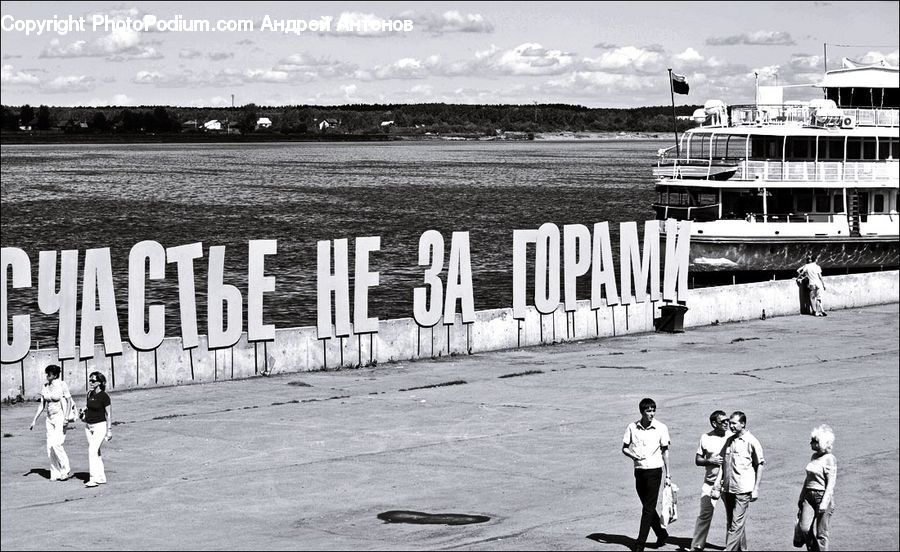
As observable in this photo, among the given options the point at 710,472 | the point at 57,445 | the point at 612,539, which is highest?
the point at 710,472

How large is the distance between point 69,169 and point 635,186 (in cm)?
8373

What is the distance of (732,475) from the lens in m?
14.2

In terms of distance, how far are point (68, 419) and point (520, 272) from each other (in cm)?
1600

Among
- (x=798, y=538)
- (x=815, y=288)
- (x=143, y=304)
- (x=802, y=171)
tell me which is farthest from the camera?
(x=802, y=171)

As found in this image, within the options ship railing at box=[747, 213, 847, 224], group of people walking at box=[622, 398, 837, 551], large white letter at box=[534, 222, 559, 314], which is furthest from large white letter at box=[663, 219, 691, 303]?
group of people walking at box=[622, 398, 837, 551]

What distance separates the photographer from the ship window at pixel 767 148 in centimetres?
5378

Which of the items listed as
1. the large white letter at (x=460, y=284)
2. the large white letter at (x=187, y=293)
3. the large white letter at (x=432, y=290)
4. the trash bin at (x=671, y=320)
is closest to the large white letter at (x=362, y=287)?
the large white letter at (x=432, y=290)

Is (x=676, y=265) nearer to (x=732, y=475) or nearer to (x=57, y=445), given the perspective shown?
(x=57, y=445)

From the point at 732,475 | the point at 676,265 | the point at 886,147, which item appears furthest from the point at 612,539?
the point at 886,147

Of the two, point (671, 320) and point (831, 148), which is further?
point (831, 148)

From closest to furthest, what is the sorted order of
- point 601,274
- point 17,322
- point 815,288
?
point 17,322 < point 601,274 < point 815,288

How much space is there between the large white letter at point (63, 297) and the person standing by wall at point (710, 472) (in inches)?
565

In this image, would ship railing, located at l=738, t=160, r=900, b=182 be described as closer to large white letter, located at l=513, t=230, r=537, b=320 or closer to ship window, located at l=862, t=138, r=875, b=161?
ship window, located at l=862, t=138, r=875, b=161

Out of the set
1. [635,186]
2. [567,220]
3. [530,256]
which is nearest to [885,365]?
[530,256]
